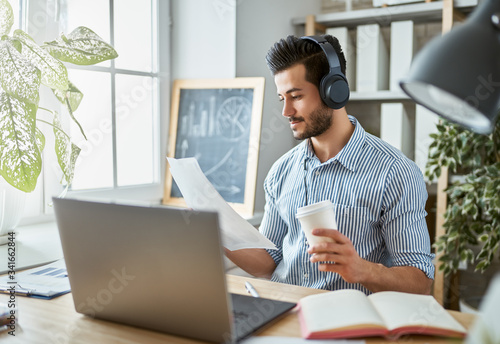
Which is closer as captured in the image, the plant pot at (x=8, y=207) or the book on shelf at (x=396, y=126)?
the plant pot at (x=8, y=207)

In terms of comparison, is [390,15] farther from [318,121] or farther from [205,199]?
[205,199]

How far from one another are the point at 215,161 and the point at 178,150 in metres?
0.22

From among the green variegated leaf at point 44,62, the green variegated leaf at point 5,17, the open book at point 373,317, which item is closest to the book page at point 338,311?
the open book at point 373,317

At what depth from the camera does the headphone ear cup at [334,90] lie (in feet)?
5.08

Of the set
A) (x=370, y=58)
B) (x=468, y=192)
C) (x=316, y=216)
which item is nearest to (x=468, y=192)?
(x=468, y=192)

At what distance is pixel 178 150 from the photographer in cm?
251

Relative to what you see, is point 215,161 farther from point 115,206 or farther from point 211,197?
point 115,206

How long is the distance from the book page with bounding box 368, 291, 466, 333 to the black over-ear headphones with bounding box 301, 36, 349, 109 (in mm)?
686

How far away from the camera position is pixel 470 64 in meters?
0.74

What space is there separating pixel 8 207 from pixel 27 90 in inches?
16.5

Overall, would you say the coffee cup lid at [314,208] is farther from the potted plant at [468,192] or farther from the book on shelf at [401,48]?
the book on shelf at [401,48]

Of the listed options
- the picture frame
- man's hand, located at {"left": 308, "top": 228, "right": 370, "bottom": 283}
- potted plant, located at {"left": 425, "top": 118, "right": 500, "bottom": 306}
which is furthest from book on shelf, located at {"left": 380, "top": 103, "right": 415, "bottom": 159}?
man's hand, located at {"left": 308, "top": 228, "right": 370, "bottom": 283}

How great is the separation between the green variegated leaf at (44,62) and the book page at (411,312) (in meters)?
1.01

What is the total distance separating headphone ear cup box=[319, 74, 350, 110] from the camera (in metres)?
1.55
